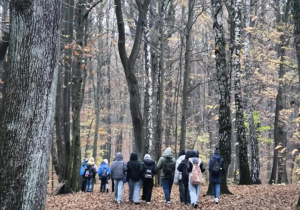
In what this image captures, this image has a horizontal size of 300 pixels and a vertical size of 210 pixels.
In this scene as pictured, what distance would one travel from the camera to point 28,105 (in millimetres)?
4059

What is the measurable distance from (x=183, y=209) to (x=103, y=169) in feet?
24.7

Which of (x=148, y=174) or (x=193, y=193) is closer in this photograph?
(x=193, y=193)

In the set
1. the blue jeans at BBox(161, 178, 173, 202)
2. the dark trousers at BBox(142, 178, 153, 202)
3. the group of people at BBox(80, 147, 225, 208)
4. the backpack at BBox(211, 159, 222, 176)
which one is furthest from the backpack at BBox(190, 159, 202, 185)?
the dark trousers at BBox(142, 178, 153, 202)

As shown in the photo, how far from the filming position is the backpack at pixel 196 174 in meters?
9.65

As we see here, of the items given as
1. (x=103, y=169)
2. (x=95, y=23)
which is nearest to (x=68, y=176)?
(x=103, y=169)

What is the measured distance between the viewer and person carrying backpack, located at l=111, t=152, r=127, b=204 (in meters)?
11.3

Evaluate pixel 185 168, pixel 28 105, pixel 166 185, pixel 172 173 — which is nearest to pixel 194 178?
pixel 185 168

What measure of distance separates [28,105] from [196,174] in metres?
6.71

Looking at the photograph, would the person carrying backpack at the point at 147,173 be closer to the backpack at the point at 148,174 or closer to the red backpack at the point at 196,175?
the backpack at the point at 148,174

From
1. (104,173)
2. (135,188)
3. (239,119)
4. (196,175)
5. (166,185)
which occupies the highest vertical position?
(239,119)

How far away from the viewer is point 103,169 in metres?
16.4

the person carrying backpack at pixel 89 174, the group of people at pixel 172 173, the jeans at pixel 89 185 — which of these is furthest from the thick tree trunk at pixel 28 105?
the jeans at pixel 89 185

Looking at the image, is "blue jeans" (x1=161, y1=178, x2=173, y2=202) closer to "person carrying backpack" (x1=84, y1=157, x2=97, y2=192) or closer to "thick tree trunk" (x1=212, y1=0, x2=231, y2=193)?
"thick tree trunk" (x1=212, y1=0, x2=231, y2=193)

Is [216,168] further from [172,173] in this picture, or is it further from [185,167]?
[172,173]
